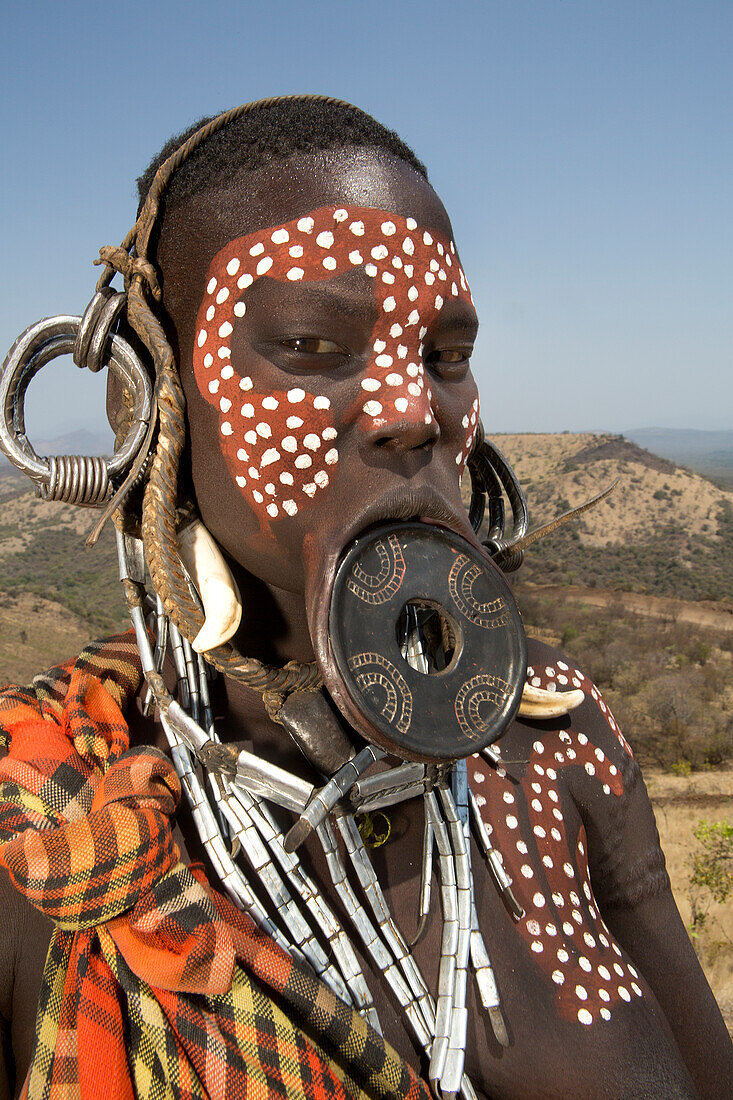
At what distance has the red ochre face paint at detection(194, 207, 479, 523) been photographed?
4.33 ft

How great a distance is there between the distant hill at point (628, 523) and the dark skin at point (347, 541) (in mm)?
21432

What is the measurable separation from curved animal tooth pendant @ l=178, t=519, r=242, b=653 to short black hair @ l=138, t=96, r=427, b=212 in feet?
2.15

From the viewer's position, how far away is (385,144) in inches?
59.7

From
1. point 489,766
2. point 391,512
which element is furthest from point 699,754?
point 391,512

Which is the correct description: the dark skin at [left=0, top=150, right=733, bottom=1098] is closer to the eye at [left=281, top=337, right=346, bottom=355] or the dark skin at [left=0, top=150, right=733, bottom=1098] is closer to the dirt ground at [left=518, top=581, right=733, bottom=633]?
the eye at [left=281, top=337, right=346, bottom=355]

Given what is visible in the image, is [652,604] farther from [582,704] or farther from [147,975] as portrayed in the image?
[147,975]

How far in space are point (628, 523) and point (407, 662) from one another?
29.7 metres

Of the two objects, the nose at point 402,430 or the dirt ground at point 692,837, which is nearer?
the nose at point 402,430

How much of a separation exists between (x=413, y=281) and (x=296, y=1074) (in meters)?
1.35

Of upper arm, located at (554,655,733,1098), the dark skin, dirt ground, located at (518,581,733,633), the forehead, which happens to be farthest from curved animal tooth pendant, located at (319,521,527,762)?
dirt ground, located at (518,581,733,633)

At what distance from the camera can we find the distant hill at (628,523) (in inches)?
933

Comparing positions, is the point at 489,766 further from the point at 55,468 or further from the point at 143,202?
the point at 143,202

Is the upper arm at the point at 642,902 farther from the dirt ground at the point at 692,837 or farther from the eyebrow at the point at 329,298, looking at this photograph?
the dirt ground at the point at 692,837

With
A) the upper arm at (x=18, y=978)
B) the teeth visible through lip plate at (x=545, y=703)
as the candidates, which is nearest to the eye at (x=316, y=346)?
the teeth visible through lip plate at (x=545, y=703)
